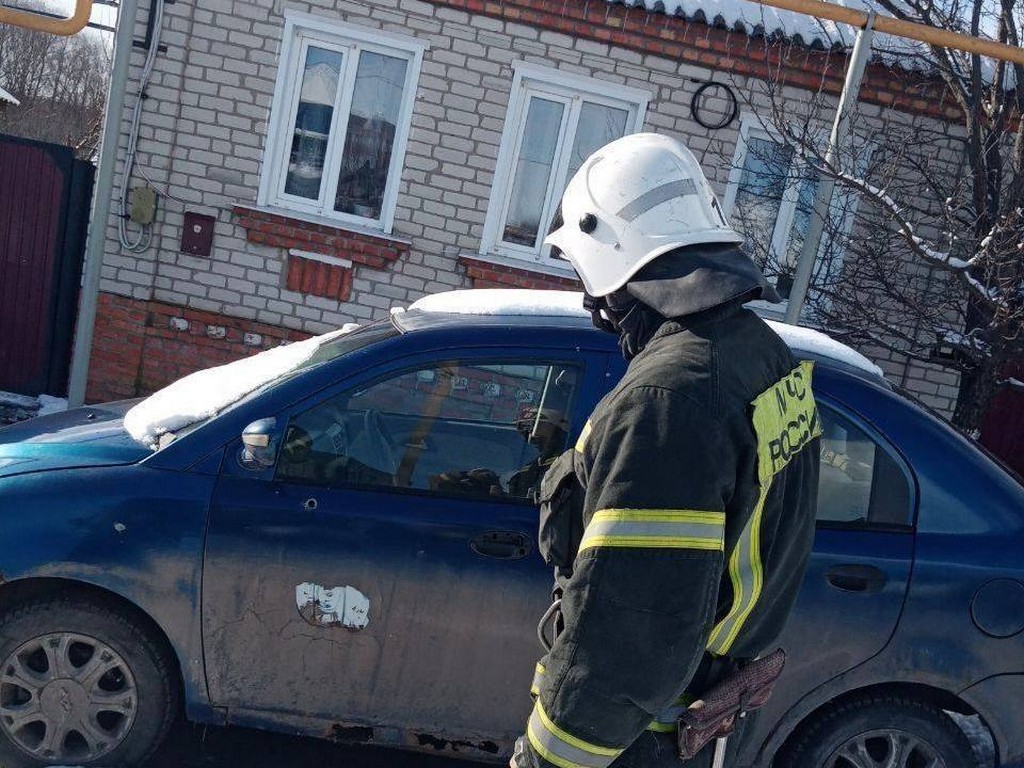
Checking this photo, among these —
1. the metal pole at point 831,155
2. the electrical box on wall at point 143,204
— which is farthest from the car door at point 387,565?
the electrical box on wall at point 143,204

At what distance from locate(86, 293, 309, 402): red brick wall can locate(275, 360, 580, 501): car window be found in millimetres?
4631

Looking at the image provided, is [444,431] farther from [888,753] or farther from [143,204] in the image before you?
[143,204]

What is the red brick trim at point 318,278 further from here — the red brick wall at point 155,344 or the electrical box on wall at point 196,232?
the electrical box on wall at point 196,232

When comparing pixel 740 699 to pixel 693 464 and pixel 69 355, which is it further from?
pixel 69 355

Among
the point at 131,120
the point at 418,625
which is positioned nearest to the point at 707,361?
the point at 418,625

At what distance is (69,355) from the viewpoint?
7.87m

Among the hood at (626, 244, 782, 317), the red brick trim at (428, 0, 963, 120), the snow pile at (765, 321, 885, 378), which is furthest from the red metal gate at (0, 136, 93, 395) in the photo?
the hood at (626, 244, 782, 317)

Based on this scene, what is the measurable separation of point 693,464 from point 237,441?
1.89m

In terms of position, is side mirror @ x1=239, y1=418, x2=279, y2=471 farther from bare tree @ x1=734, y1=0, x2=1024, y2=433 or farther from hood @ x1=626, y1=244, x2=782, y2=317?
bare tree @ x1=734, y1=0, x2=1024, y2=433

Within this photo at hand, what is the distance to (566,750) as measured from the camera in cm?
170

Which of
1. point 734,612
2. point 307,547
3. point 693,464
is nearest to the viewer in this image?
point 693,464

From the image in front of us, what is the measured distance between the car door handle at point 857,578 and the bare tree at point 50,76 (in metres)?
24.7

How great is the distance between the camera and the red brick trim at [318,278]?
24.8ft

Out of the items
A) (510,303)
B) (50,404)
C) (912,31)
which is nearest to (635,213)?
(510,303)
